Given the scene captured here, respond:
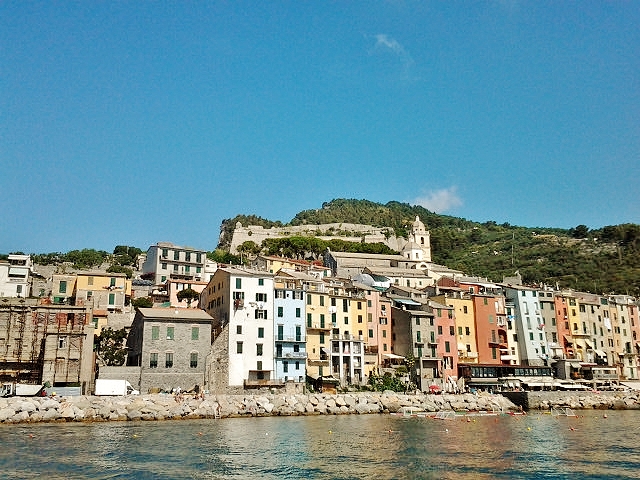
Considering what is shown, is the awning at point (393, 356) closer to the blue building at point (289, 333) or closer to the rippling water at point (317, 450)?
the blue building at point (289, 333)

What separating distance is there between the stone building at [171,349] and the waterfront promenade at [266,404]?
4.24 meters

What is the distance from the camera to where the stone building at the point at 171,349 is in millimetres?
55000

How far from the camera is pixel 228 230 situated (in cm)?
14425

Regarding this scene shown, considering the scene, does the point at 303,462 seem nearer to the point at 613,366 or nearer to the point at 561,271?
the point at 613,366

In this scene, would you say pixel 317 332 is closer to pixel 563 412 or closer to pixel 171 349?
pixel 171 349

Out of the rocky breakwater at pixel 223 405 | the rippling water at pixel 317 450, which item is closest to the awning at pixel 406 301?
the rocky breakwater at pixel 223 405

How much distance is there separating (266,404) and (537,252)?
113142 millimetres

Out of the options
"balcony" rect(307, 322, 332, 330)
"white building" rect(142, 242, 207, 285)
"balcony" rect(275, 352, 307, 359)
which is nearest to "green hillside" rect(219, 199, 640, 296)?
"white building" rect(142, 242, 207, 285)

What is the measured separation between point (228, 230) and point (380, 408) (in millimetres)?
93093

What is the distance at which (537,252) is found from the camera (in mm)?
149500

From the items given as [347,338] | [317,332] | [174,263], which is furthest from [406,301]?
[174,263]

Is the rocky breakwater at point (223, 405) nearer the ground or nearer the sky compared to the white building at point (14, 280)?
nearer the ground

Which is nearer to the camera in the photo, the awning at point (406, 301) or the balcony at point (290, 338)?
the balcony at point (290, 338)

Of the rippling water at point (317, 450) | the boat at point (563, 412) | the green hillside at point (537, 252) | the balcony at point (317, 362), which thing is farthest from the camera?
the green hillside at point (537, 252)
